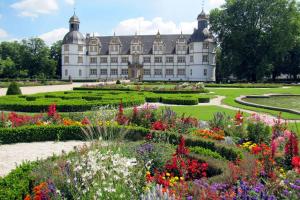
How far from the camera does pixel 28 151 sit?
10047mm

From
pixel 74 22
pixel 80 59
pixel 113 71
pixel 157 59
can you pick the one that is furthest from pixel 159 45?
pixel 74 22

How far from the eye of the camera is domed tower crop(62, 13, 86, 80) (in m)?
70.4

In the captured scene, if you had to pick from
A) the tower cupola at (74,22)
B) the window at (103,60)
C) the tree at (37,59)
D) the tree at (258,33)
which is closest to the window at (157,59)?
the window at (103,60)

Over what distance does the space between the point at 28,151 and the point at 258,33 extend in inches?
1971

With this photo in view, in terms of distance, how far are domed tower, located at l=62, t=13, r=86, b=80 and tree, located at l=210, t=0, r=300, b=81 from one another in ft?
93.0

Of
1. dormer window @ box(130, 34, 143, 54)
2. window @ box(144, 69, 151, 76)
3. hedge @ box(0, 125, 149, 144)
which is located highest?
dormer window @ box(130, 34, 143, 54)

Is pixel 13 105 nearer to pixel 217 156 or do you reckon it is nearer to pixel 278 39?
pixel 217 156

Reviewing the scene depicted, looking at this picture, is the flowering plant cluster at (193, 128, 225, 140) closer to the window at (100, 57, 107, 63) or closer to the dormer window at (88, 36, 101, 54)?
the window at (100, 57, 107, 63)

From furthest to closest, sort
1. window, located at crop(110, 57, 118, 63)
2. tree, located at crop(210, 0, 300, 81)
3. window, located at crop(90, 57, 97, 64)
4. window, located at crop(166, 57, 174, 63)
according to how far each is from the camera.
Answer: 1. window, located at crop(90, 57, 97, 64)
2. window, located at crop(110, 57, 118, 63)
3. window, located at crop(166, 57, 174, 63)
4. tree, located at crop(210, 0, 300, 81)

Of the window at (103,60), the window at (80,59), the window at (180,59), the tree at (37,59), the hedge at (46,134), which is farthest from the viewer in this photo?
the tree at (37,59)

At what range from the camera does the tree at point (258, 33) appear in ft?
175

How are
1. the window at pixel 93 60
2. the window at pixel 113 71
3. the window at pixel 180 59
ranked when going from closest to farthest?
the window at pixel 180 59
the window at pixel 113 71
the window at pixel 93 60

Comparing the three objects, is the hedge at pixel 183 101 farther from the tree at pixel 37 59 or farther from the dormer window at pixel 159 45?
the tree at pixel 37 59

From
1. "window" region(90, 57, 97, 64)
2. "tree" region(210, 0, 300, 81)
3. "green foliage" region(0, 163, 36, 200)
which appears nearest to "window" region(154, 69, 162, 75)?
"window" region(90, 57, 97, 64)
